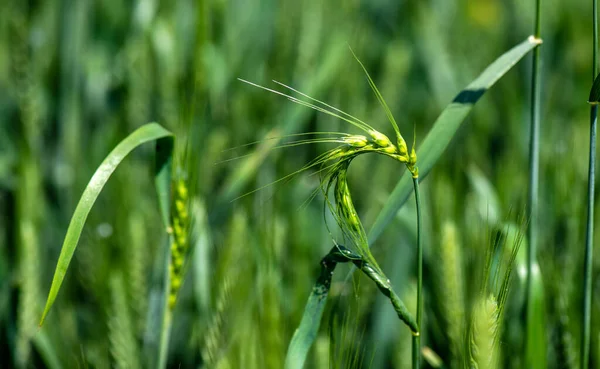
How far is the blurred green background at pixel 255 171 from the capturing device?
2.23 feet

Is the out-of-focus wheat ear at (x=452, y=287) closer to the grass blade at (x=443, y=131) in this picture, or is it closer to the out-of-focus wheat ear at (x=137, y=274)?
the grass blade at (x=443, y=131)

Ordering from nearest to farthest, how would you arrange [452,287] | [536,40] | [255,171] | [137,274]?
[536,40]
[452,287]
[137,274]
[255,171]

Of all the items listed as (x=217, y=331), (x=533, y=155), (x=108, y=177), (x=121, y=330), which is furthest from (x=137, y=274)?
(x=533, y=155)

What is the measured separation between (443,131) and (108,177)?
25 centimetres

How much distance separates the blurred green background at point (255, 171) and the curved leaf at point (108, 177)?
22mm

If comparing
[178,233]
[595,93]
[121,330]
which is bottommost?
[121,330]

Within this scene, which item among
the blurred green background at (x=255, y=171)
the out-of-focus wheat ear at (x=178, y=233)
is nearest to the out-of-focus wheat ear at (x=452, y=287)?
the blurred green background at (x=255, y=171)

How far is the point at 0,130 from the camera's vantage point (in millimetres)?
1188

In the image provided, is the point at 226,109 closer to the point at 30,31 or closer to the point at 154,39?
the point at 154,39

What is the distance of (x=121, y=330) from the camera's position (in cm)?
70

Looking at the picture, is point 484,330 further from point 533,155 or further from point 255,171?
point 255,171

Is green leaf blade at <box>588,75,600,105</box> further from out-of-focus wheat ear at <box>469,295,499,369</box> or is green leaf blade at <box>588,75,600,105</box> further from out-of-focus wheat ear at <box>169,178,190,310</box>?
out-of-focus wheat ear at <box>169,178,190,310</box>

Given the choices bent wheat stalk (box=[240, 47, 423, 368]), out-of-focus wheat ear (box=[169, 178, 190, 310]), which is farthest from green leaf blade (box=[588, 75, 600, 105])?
out-of-focus wheat ear (box=[169, 178, 190, 310])

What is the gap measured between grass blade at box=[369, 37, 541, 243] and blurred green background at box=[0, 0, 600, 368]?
0.06m
